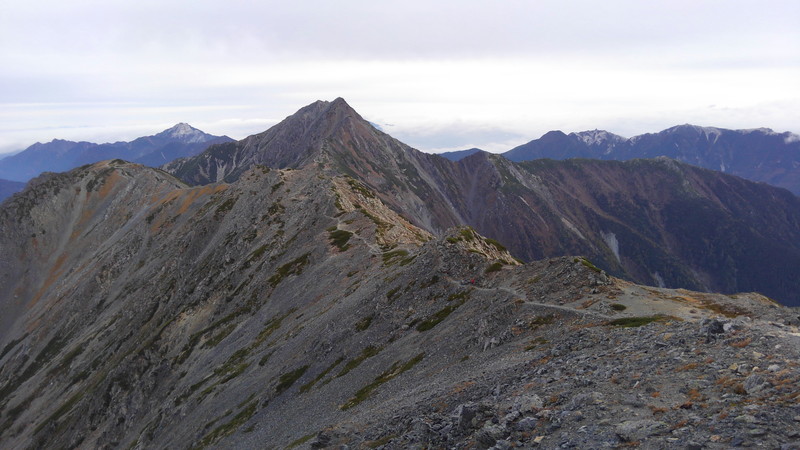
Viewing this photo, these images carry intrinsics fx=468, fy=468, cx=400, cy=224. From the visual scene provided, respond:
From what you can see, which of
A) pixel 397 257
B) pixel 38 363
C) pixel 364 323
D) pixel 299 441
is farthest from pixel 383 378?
pixel 38 363

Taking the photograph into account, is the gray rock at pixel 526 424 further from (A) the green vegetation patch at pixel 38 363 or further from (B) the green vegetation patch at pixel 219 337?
(A) the green vegetation patch at pixel 38 363

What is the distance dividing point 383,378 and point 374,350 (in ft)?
24.8

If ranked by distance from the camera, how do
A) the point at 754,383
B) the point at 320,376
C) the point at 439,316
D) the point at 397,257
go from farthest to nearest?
the point at 397,257 < the point at 320,376 < the point at 439,316 < the point at 754,383

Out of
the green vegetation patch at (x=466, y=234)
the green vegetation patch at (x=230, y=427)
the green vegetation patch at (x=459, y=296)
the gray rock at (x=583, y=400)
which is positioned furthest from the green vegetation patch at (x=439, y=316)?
the gray rock at (x=583, y=400)

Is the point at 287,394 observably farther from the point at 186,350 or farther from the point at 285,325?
the point at 186,350

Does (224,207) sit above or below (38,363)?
above

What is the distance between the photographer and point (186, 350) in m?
87.3

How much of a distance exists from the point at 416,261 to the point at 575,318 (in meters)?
28.2

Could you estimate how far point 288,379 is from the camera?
5750 centimetres

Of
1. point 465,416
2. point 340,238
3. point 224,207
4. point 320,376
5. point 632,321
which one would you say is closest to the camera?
point 465,416

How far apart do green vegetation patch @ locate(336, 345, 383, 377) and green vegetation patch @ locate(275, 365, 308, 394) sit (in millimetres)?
7101

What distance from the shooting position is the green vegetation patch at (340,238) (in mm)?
90306

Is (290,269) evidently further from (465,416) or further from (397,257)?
(465,416)

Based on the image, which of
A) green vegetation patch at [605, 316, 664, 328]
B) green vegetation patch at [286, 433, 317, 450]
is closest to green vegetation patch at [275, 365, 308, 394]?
green vegetation patch at [286, 433, 317, 450]
